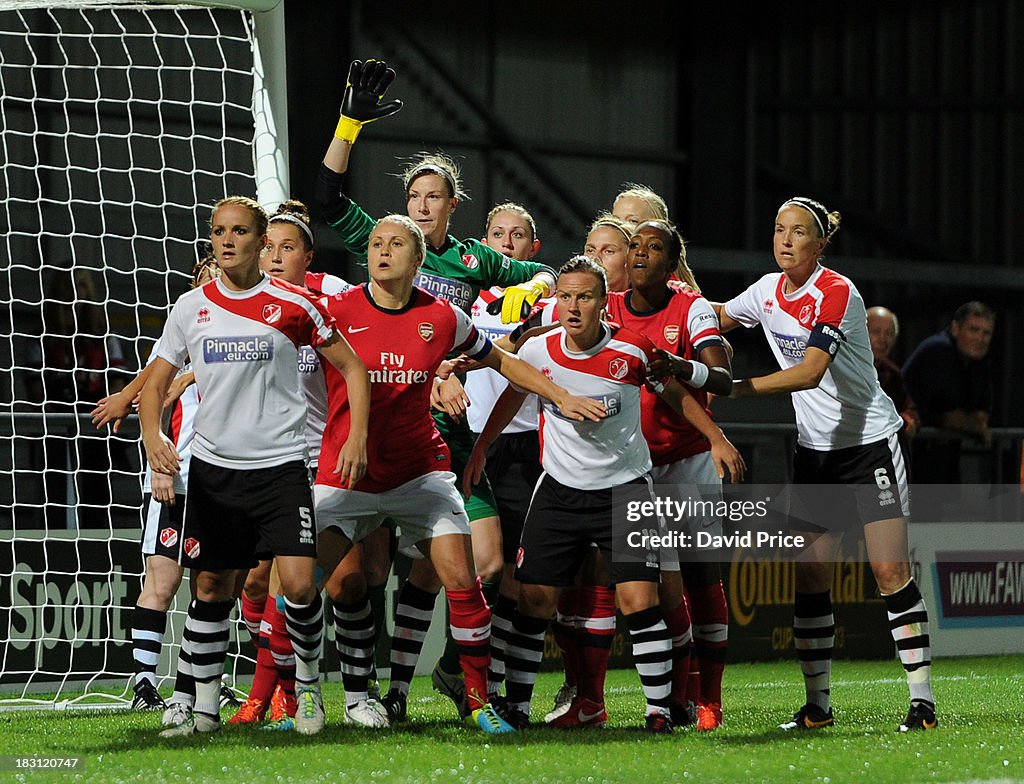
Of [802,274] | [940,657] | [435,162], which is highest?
[435,162]

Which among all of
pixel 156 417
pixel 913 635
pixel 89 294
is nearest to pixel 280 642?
pixel 156 417

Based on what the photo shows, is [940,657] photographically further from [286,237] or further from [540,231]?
[540,231]

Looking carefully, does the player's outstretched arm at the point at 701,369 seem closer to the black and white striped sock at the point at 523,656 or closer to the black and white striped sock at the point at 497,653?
the black and white striped sock at the point at 523,656

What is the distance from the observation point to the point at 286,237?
6.09 meters

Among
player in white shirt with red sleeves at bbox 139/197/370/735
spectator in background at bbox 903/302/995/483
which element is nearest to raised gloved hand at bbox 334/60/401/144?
player in white shirt with red sleeves at bbox 139/197/370/735

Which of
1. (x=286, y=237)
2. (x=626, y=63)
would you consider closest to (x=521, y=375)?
(x=286, y=237)

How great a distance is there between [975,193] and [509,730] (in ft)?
54.5

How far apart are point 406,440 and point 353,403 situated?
0.34m

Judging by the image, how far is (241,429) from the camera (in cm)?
530

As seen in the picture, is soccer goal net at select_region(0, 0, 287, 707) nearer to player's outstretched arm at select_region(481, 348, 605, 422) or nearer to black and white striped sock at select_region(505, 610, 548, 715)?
player's outstretched arm at select_region(481, 348, 605, 422)

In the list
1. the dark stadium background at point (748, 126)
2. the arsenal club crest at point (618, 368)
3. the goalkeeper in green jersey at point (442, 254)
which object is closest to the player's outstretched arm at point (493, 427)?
the goalkeeper in green jersey at point (442, 254)

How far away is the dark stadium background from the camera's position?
722 inches

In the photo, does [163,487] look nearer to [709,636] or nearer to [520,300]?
[520,300]

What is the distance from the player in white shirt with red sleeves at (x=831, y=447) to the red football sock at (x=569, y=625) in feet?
2.78
